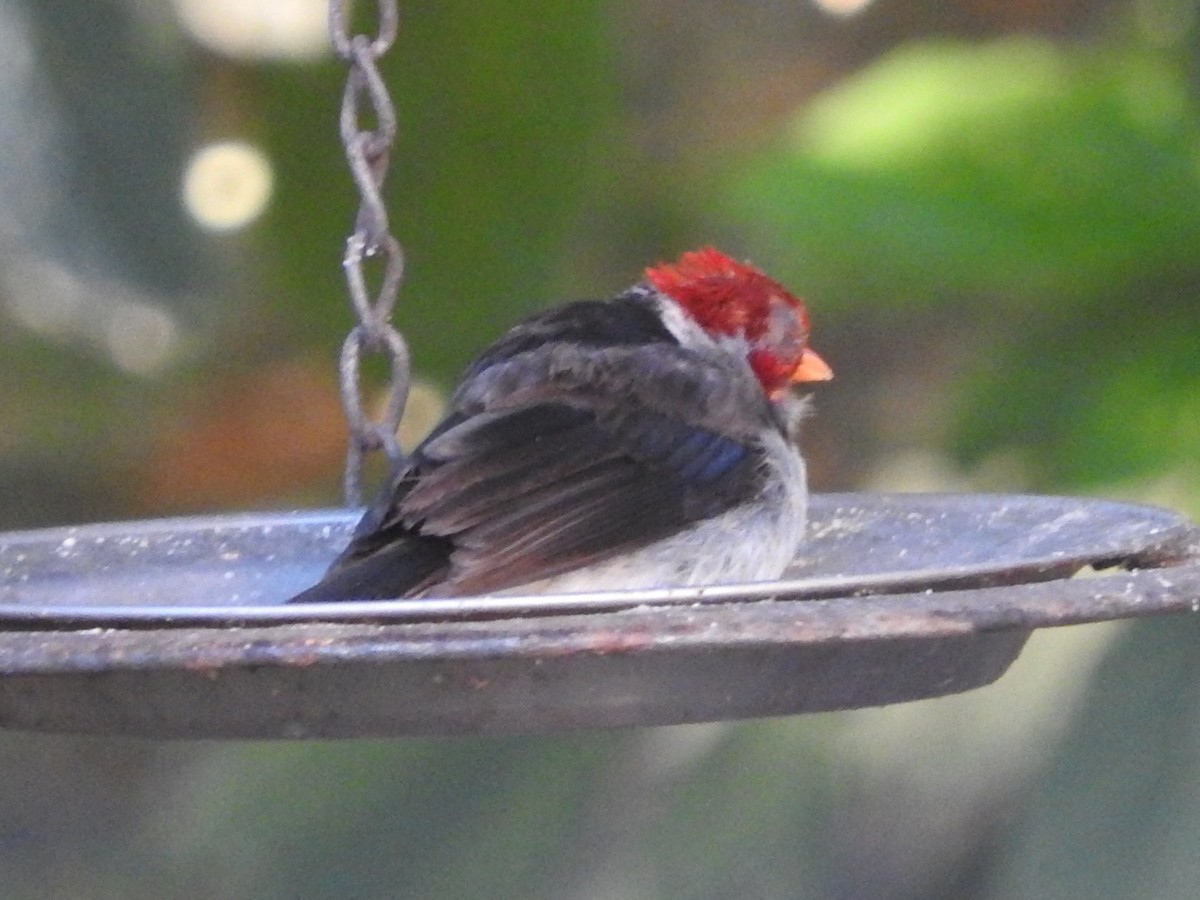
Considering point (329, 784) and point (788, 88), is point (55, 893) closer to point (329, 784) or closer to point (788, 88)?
point (329, 784)

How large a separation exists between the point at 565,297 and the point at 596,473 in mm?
1553

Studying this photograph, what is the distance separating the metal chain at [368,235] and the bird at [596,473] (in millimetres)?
92

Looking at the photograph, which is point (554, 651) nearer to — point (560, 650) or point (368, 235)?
point (560, 650)

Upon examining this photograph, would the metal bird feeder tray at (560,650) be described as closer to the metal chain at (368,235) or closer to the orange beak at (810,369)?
the metal chain at (368,235)

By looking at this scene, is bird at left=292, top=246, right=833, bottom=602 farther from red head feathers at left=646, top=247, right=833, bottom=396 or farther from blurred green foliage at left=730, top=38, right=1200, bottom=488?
blurred green foliage at left=730, top=38, right=1200, bottom=488

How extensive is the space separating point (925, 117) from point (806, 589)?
56.7 inches

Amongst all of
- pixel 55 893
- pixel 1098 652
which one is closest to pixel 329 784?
pixel 55 893

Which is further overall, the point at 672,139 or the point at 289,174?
the point at 672,139

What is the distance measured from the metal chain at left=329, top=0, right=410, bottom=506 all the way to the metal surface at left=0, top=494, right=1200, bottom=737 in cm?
68

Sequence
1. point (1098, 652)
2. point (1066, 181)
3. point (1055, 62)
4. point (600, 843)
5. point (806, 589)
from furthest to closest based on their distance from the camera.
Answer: point (600, 843), point (1098, 652), point (1055, 62), point (1066, 181), point (806, 589)

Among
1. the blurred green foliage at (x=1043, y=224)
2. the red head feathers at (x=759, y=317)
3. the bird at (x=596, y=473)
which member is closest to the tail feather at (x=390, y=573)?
the bird at (x=596, y=473)

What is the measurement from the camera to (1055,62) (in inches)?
108

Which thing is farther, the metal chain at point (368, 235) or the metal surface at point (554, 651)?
the metal chain at point (368, 235)

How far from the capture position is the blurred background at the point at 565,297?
8.44 ft
